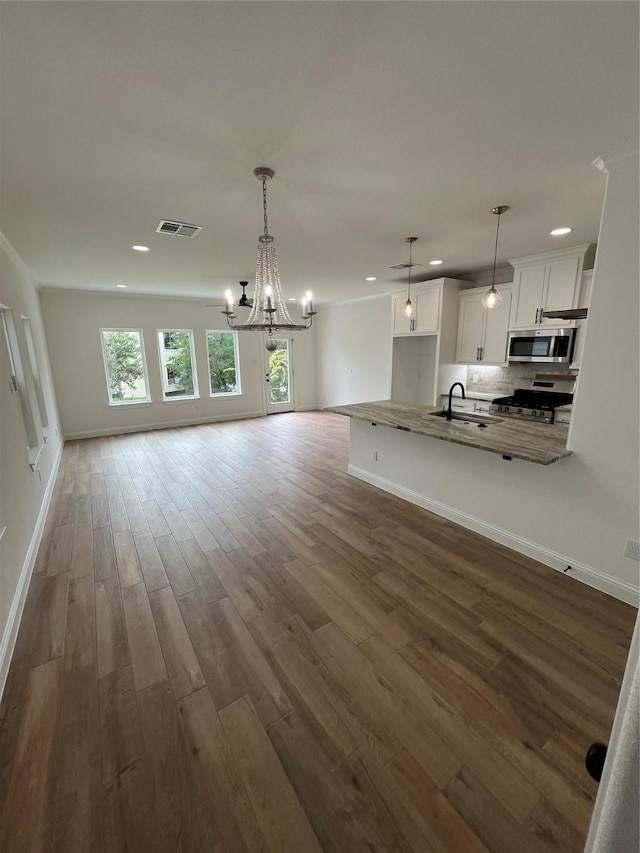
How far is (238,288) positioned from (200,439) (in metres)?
2.80

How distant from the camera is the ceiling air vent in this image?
299 cm

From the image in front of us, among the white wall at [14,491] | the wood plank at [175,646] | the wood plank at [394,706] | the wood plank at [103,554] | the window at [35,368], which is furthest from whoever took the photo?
the window at [35,368]

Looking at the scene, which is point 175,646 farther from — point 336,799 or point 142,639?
point 336,799

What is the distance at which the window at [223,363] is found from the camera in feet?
25.3

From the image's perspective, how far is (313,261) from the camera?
4281 mm

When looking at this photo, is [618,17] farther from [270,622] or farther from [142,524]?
[142,524]

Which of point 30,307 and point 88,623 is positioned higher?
point 30,307

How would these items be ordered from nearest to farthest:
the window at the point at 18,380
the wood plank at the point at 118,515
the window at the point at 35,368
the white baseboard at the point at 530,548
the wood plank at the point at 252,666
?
the wood plank at the point at 252,666
the white baseboard at the point at 530,548
the window at the point at 18,380
the wood plank at the point at 118,515
the window at the point at 35,368

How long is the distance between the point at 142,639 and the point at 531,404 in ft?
15.7

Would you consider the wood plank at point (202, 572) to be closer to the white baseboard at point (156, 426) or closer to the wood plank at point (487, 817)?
the wood plank at point (487, 817)

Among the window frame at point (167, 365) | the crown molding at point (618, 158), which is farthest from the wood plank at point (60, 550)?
the crown molding at point (618, 158)

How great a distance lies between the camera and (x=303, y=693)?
66.3 inches

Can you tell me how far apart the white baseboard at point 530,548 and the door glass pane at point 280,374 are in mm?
5270

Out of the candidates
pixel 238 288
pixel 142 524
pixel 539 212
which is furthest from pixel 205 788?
pixel 238 288
